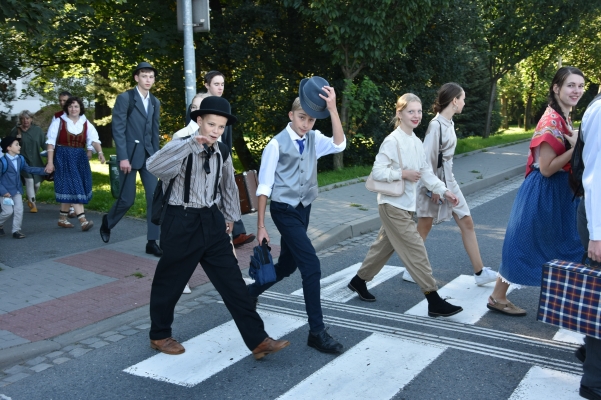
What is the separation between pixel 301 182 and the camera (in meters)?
4.95

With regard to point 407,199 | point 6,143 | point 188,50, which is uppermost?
point 188,50

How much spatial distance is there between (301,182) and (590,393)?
2.33 m

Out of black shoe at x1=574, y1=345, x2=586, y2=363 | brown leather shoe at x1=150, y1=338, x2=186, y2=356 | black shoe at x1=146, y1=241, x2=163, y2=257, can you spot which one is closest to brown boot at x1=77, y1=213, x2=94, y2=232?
black shoe at x1=146, y1=241, x2=163, y2=257

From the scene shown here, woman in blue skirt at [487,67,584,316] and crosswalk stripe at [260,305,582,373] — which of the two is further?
woman in blue skirt at [487,67,584,316]

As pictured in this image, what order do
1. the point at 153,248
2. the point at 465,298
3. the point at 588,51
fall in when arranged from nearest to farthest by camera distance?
the point at 465,298 → the point at 153,248 → the point at 588,51

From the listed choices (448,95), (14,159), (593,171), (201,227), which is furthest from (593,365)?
(14,159)

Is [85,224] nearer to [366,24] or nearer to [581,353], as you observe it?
[581,353]

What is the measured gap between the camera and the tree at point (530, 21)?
76.1 feet

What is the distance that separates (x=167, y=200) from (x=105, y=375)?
1.23m

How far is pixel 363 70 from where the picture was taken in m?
16.8

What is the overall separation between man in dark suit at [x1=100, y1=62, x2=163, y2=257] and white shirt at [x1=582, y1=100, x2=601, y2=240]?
484cm

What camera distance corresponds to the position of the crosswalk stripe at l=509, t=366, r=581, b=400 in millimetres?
4020

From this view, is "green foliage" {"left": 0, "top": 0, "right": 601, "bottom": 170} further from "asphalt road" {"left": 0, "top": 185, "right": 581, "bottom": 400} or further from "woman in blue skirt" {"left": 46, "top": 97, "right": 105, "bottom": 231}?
"asphalt road" {"left": 0, "top": 185, "right": 581, "bottom": 400}

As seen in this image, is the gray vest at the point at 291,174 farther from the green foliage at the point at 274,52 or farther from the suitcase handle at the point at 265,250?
the green foliage at the point at 274,52
